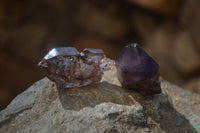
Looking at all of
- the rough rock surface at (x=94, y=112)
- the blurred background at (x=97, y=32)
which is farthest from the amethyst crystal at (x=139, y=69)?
the blurred background at (x=97, y=32)

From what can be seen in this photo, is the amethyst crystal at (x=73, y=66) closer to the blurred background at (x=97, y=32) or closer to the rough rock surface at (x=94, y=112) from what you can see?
the rough rock surface at (x=94, y=112)

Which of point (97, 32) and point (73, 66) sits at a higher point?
point (97, 32)

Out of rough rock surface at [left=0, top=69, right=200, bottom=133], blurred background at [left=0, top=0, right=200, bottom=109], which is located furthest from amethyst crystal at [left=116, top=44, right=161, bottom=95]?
blurred background at [left=0, top=0, right=200, bottom=109]

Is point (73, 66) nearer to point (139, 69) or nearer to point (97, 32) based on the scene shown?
point (139, 69)

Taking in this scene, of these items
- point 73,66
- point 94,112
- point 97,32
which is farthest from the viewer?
point 97,32

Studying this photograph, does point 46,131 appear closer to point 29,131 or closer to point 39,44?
point 29,131

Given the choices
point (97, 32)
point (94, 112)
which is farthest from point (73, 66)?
point (97, 32)
